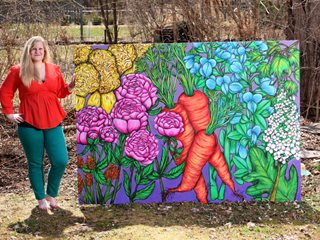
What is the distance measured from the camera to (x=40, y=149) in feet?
16.9

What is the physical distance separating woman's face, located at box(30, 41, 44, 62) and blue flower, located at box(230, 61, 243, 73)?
71.6 inches

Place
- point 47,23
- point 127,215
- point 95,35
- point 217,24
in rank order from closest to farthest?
point 127,215 < point 47,23 < point 217,24 < point 95,35

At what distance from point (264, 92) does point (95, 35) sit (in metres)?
16.4

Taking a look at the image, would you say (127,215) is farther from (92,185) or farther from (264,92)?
(264,92)

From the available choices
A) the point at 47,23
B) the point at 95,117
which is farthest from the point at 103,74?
the point at 47,23

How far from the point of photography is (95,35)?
21312 mm

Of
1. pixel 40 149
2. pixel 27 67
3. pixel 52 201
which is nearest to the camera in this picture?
pixel 27 67

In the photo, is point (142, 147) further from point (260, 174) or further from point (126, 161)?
point (260, 174)

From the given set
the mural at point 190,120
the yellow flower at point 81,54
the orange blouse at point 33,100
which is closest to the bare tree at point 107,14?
the yellow flower at point 81,54

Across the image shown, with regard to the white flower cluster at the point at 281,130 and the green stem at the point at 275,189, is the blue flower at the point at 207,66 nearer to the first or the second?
the white flower cluster at the point at 281,130

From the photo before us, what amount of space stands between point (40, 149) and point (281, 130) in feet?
7.62

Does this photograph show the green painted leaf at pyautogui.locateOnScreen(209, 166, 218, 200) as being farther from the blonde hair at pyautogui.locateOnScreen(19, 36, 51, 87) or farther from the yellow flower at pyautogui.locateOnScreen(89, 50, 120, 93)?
the blonde hair at pyautogui.locateOnScreen(19, 36, 51, 87)

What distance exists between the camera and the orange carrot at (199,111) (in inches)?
217

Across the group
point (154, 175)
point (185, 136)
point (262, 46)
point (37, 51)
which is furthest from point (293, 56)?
point (37, 51)
